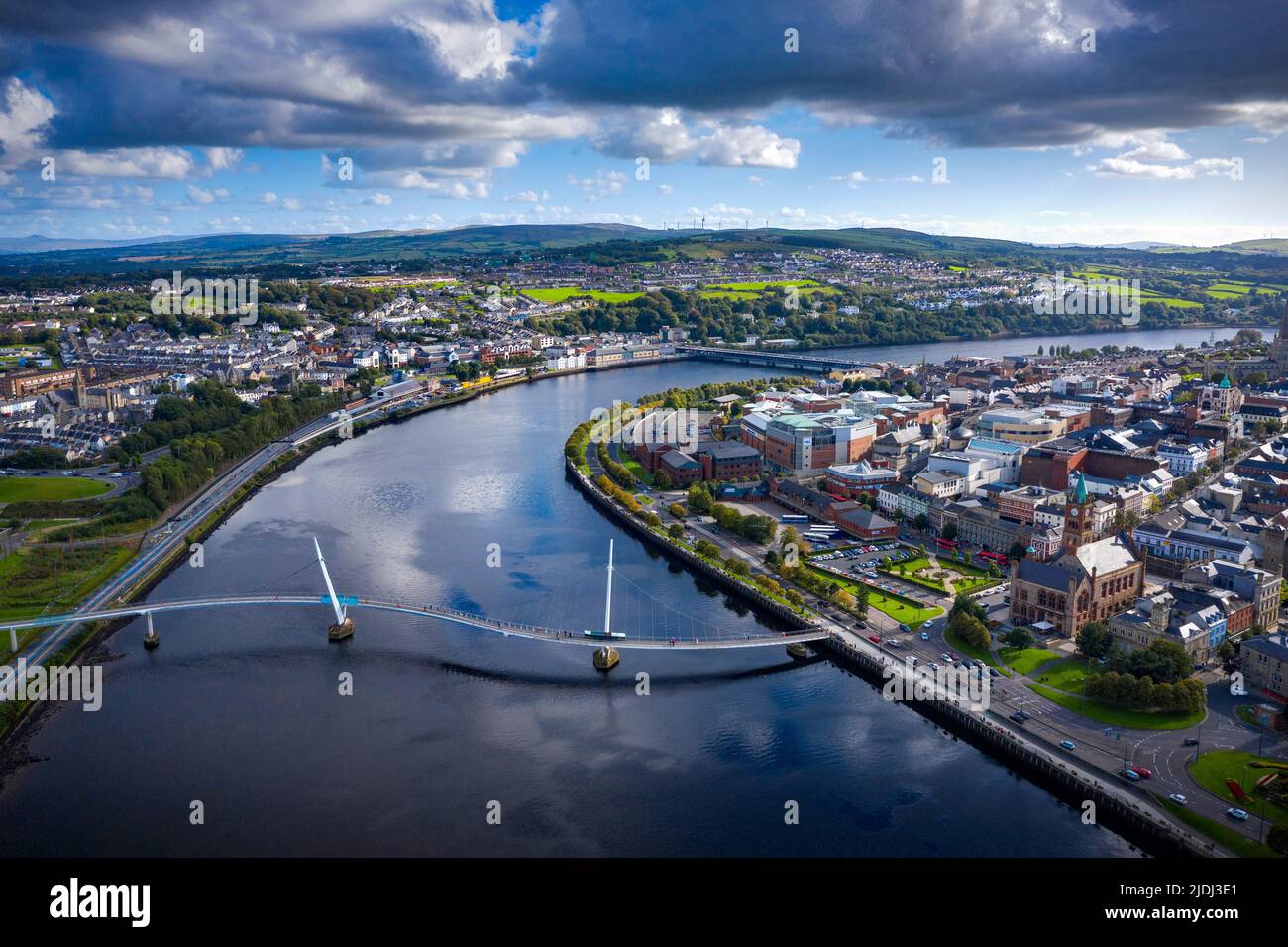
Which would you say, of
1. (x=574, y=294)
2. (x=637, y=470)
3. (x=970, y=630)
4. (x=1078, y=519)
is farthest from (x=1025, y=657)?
(x=574, y=294)

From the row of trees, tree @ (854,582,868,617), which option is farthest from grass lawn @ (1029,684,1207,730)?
tree @ (854,582,868,617)

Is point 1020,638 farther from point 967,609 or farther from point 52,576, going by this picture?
point 52,576

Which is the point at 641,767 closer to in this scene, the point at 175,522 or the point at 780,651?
the point at 780,651

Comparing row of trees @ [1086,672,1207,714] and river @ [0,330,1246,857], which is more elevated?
row of trees @ [1086,672,1207,714]

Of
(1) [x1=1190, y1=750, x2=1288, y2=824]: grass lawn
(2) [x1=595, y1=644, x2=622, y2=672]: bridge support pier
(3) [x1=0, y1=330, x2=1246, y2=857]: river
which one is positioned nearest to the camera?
(1) [x1=1190, y1=750, x2=1288, y2=824]: grass lawn

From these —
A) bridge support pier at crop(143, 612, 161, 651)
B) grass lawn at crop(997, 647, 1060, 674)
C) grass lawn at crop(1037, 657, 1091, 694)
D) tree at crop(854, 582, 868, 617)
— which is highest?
tree at crop(854, 582, 868, 617)

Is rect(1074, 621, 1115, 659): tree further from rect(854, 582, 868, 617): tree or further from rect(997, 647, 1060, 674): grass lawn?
rect(854, 582, 868, 617): tree

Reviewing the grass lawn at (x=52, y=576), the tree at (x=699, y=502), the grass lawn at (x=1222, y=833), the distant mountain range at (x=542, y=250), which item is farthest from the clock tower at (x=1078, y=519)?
the distant mountain range at (x=542, y=250)
